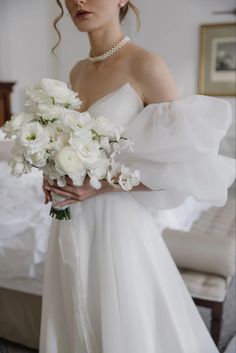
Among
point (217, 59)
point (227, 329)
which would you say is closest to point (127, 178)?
point (227, 329)

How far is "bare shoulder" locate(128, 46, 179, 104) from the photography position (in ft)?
2.93

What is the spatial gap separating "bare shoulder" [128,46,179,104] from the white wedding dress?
24mm

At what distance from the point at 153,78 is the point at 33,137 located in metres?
0.33

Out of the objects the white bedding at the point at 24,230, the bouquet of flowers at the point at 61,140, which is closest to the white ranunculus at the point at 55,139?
the bouquet of flowers at the point at 61,140

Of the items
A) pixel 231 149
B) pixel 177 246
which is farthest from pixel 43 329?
pixel 231 149

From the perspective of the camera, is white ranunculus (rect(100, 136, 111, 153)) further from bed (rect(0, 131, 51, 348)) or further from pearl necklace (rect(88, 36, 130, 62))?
bed (rect(0, 131, 51, 348))

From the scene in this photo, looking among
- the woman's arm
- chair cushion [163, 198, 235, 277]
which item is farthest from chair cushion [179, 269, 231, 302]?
the woman's arm

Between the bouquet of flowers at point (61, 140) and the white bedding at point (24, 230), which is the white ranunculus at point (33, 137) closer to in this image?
the bouquet of flowers at point (61, 140)

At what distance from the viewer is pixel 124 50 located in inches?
37.9

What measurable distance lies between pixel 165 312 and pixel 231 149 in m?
2.27

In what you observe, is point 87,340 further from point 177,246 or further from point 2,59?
point 2,59

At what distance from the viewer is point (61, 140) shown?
756 millimetres

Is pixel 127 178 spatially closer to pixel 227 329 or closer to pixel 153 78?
pixel 153 78

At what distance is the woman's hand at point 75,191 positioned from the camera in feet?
2.78
